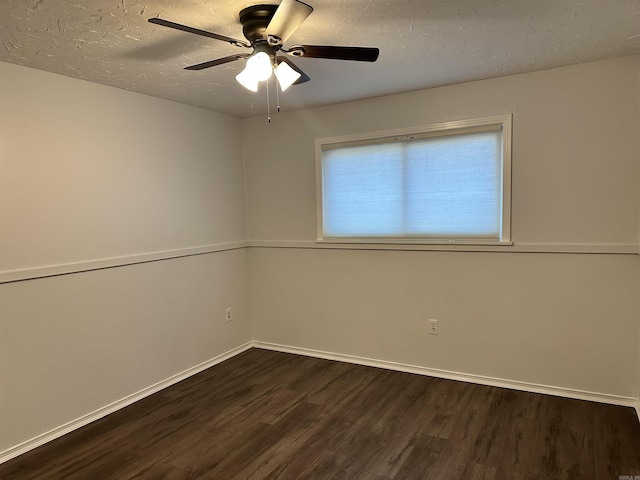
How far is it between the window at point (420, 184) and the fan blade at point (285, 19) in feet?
5.93

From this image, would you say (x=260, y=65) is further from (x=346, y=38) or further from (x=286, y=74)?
(x=346, y=38)

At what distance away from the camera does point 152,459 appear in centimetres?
242

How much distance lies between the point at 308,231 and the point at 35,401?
2412 mm

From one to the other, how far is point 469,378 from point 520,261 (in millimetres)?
1024

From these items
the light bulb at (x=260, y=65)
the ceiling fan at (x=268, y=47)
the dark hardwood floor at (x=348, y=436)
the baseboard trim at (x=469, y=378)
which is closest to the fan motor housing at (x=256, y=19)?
the ceiling fan at (x=268, y=47)

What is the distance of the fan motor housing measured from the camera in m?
1.82

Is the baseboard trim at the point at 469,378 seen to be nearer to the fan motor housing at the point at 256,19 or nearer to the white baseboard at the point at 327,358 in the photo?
the white baseboard at the point at 327,358

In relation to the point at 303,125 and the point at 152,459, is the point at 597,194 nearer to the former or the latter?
the point at 303,125

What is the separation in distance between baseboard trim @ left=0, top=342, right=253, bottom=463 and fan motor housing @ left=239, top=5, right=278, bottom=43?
8.77 ft

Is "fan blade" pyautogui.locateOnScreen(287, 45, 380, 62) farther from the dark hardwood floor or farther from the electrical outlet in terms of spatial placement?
the electrical outlet

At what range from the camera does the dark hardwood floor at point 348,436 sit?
2266mm

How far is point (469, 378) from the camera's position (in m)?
3.29

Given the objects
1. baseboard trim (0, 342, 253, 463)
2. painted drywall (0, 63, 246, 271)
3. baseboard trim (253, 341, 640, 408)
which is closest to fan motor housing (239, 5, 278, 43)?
painted drywall (0, 63, 246, 271)

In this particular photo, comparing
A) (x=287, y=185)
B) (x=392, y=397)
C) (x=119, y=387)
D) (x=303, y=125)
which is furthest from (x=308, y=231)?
(x=119, y=387)
